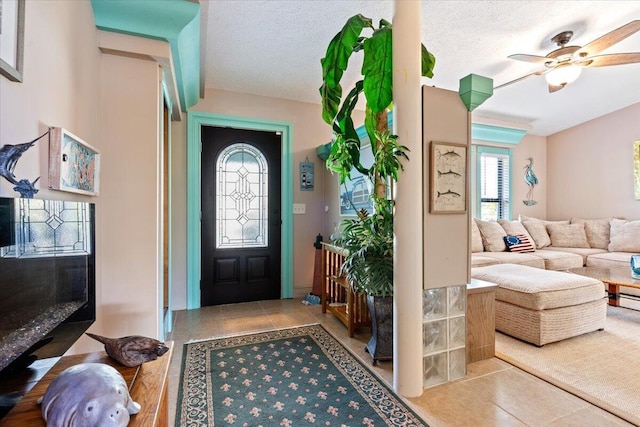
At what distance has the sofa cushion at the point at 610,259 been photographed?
3712 millimetres

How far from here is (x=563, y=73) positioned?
9.49ft

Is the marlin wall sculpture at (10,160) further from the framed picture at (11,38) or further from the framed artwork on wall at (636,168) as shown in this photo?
the framed artwork on wall at (636,168)

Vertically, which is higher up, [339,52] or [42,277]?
[339,52]

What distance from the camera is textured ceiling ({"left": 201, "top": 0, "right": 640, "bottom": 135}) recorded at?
2.40 meters

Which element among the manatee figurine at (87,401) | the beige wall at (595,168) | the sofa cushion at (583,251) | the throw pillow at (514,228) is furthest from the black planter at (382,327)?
the beige wall at (595,168)

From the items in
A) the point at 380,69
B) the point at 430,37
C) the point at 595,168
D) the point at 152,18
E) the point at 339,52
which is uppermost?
the point at 430,37

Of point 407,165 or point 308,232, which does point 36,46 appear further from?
point 308,232

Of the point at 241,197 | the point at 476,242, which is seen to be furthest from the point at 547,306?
the point at 241,197

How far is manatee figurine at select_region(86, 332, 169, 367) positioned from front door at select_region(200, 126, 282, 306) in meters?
2.43

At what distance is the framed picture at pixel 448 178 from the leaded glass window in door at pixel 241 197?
229 centimetres

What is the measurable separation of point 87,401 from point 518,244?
486cm

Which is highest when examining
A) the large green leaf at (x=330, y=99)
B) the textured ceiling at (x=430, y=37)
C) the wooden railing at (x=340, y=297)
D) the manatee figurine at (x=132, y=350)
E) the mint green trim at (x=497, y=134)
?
the textured ceiling at (x=430, y=37)

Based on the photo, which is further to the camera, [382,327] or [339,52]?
[382,327]

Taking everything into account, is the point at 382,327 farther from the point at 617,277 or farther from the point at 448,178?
the point at 617,277
